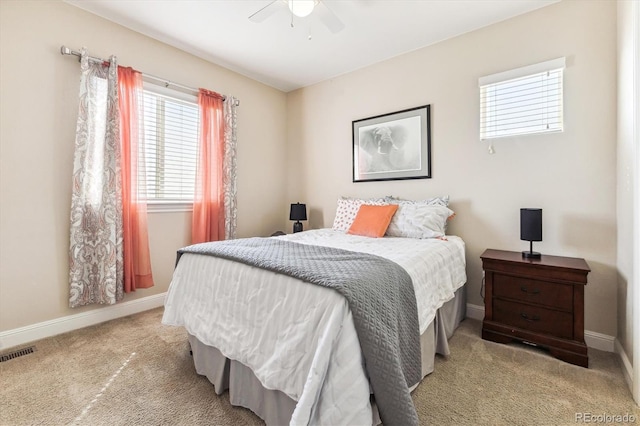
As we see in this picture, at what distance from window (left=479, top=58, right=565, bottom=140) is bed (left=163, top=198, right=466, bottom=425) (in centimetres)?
125

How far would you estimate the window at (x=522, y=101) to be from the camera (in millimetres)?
2318

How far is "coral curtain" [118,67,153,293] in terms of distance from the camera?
8.55ft

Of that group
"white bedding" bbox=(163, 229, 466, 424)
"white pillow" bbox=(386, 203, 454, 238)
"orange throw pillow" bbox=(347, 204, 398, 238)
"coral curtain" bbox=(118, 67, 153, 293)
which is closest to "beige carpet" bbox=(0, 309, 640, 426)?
"white bedding" bbox=(163, 229, 466, 424)

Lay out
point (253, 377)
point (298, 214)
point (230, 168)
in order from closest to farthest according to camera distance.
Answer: point (253, 377) < point (230, 168) < point (298, 214)

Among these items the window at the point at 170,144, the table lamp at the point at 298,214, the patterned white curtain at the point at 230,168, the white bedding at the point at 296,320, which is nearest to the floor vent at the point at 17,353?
the white bedding at the point at 296,320

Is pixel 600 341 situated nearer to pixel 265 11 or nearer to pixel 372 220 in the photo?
pixel 372 220

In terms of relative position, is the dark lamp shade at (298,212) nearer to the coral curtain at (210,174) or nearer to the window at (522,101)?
the coral curtain at (210,174)

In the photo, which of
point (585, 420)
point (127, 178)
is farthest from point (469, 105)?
point (127, 178)

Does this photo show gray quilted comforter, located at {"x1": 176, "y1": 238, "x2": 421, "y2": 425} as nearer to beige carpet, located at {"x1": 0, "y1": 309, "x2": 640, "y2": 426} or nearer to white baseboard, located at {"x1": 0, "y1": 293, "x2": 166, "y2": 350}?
beige carpet, located at {"x1": 0, "y1": 309, "x2": 640, "y2": 426}

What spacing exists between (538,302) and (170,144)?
359 cm

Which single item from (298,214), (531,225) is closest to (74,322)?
(298,214)

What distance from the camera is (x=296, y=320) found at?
1241 mm

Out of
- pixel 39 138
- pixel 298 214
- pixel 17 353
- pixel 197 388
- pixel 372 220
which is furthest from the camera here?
pixel 298 214

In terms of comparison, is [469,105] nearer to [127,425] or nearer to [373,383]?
[373,383]
